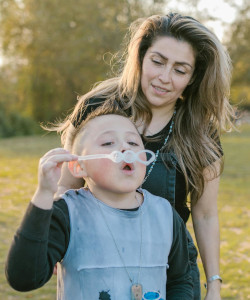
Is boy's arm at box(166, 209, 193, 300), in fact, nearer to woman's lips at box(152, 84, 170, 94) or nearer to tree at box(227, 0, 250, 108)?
woman's lips at box(152, 84, 170, 94)

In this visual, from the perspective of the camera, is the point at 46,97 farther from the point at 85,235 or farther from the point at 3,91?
the point at 85,235

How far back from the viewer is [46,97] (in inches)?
1221

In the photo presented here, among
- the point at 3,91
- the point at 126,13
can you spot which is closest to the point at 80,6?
the point at 126,13

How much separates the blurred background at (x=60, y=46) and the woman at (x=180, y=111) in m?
17.3

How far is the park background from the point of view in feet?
24.3

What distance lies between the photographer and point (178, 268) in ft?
7.65

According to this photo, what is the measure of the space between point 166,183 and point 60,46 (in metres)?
24.0

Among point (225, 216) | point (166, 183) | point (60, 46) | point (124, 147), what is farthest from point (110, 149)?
point (60, 46)

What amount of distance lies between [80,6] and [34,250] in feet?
74.9

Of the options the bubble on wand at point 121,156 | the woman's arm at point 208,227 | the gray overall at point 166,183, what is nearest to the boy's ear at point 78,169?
the bubble on wand at point 121,156

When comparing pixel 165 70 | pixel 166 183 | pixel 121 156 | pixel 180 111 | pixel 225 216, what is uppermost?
pixel 225 216

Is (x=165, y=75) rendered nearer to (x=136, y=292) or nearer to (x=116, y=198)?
(x=116, y=198)

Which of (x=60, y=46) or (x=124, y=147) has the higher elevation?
(x=60, y=46)

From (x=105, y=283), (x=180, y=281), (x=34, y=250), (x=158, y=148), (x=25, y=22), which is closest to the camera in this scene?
(x=34, y=250)
